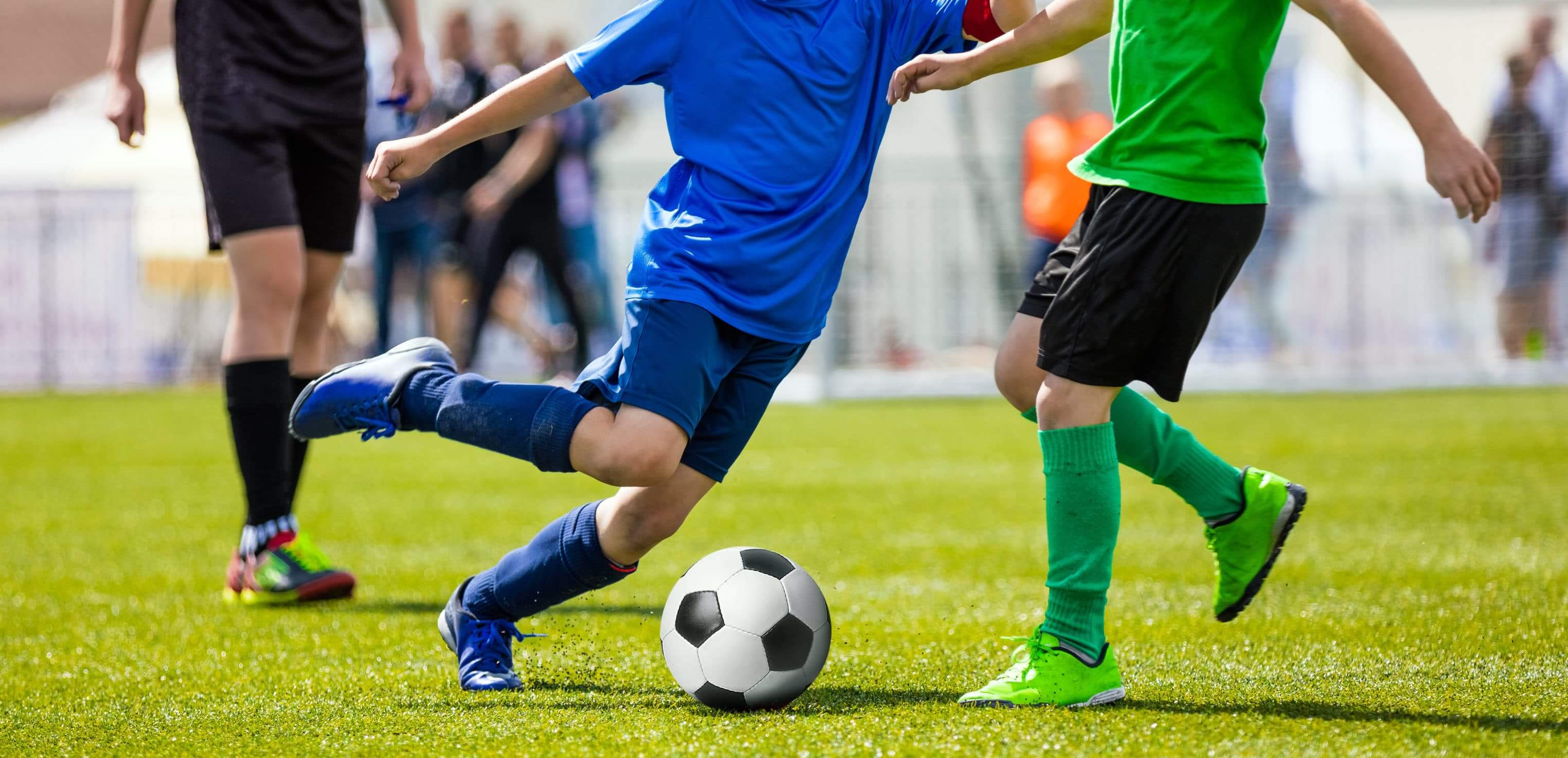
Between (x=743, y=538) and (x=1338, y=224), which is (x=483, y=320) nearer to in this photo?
(x=743, y=538)

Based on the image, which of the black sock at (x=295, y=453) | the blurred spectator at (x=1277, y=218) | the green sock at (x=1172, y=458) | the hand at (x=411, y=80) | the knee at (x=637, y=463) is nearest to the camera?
the knee at (x=637, y=463)

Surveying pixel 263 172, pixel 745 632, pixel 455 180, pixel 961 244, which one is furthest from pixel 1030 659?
pixel 961 244

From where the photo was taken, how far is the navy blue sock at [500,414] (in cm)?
262

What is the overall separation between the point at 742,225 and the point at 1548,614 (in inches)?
77.1

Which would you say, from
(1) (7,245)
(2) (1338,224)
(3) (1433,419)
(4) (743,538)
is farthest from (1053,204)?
(1) (7,245)

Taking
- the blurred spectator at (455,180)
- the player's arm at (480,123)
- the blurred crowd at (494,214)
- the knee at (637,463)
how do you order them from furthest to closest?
the blurred crowd at (494,214) < the blurred spectator at (455,180) < the player's arm at (480,123) < the knee at (637,463)

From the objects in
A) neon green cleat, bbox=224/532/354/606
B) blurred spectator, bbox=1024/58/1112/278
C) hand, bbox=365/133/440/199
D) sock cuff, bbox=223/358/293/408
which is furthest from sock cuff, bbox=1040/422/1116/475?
blurred spectator, bbox=1024/58/1112/278

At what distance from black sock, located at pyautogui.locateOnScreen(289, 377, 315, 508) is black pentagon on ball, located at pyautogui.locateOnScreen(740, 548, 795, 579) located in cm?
161

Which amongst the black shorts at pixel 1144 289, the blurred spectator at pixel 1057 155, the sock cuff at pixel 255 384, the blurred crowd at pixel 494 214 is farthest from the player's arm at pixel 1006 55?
the blurred spectator at pixel 1057 155

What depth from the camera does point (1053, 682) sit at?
2.47 metres

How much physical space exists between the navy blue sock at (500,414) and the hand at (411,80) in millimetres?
1444

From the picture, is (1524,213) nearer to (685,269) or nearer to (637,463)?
(685,269)

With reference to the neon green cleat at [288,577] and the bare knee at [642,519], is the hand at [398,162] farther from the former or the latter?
the neon green cleat at [288,577]

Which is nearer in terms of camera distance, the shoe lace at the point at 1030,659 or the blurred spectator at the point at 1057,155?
the shoe lace at the point at 1030,659
